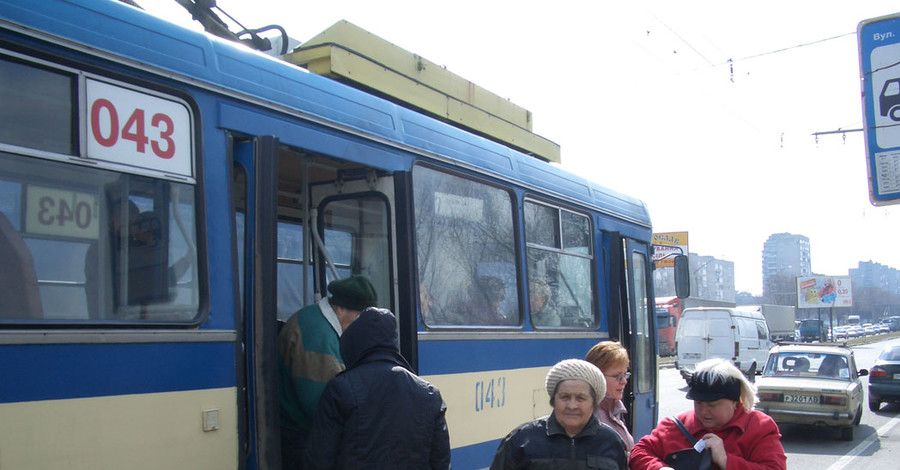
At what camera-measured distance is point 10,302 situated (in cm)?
295

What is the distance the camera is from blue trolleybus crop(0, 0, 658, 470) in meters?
3.05

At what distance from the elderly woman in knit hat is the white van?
25131mm

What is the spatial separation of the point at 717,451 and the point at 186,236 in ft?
8.38

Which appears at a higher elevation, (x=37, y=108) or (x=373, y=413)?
(x=37, y=108)

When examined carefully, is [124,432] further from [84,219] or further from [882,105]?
[882,105]

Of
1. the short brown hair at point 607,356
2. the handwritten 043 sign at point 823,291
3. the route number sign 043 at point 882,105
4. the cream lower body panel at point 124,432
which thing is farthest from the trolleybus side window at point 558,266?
the handwritten 043 sign at point 823,291

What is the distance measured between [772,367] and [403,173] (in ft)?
40.7

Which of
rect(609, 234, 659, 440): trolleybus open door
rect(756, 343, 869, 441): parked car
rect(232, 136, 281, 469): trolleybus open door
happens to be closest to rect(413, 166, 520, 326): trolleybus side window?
rect(232, 136, 281, 469): trolleybus open door

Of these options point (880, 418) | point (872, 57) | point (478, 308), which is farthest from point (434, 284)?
point (880, 418)

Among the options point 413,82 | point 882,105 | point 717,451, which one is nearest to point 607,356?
point 717,451

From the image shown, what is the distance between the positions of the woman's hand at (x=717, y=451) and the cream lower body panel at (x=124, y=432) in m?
2.14

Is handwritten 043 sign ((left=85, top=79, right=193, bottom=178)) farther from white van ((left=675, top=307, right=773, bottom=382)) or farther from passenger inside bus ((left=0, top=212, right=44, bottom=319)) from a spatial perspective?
white van ((left=675, top=307, right=773, bottom=382))

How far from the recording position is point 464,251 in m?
5.86

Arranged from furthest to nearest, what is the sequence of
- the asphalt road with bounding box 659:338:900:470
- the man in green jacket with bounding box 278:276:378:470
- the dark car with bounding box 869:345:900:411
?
the dark car with bounding box 869:345:900:411, the asphalt road with bounding box 659:338:900:470, the man in green jacket with bounding box 278:276:378:470
